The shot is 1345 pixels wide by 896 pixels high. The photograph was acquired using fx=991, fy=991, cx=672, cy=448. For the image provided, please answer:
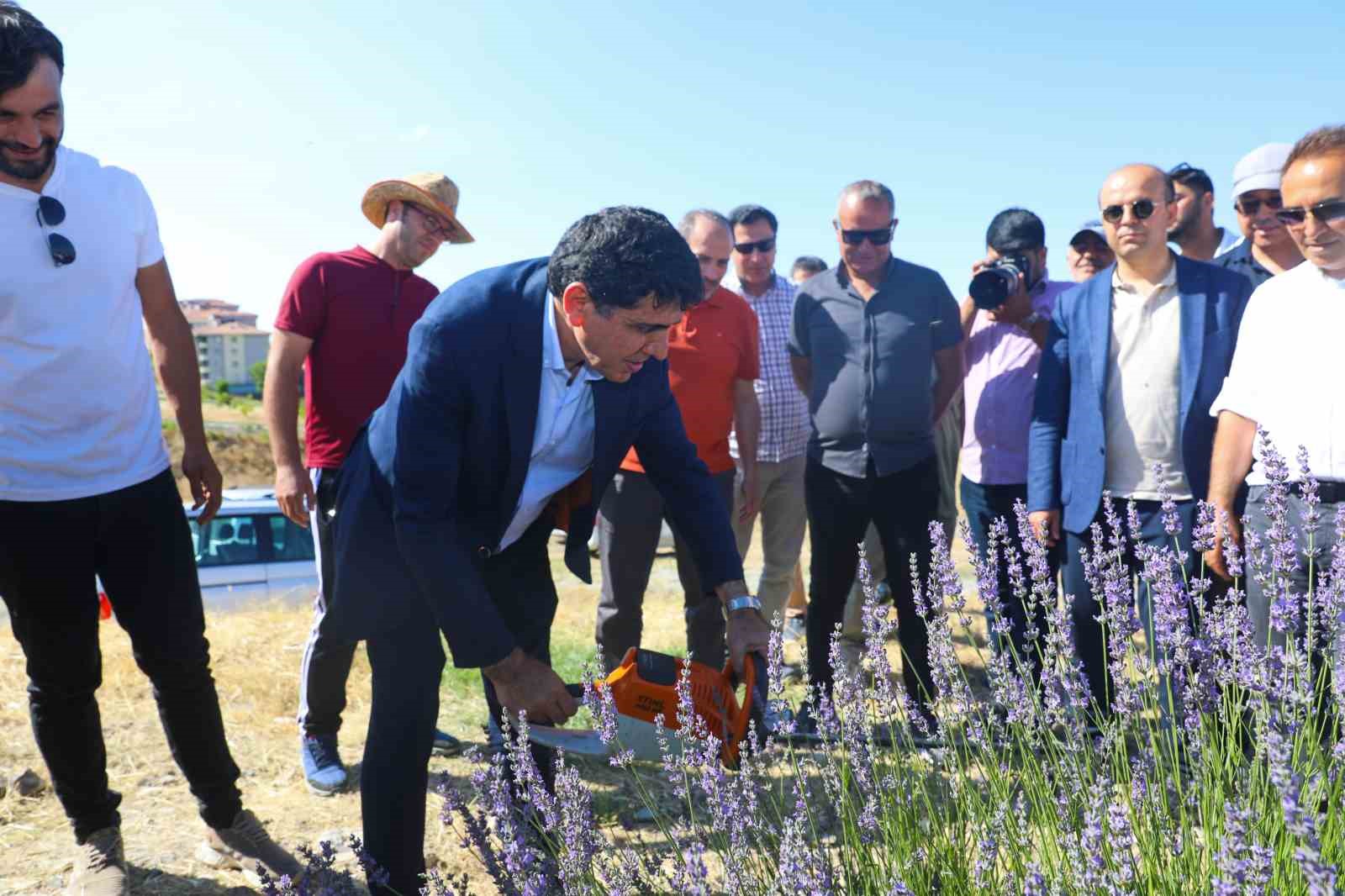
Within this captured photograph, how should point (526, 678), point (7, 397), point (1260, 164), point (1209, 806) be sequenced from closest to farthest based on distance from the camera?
point (1209, 806) → point (526, 678) → point (7, 397) → point (1260, 164)

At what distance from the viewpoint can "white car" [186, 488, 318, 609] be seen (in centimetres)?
977

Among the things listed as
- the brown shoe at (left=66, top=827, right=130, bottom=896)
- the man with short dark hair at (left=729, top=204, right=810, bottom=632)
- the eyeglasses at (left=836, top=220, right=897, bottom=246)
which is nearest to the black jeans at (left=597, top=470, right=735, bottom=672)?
the man with short dark hair at (left=729, top=204, right=810, bottom=632)

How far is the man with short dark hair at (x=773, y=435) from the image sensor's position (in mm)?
5188

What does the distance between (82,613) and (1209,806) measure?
2.67 meters

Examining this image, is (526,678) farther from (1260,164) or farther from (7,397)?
(1260,164)

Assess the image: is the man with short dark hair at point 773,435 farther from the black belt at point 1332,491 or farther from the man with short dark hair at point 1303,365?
the black belt at point 1332,491

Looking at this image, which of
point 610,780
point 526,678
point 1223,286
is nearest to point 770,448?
point 610,780

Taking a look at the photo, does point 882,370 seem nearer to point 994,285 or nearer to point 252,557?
point 994,285

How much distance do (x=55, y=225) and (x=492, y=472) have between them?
130cm

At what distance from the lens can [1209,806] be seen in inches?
66.6

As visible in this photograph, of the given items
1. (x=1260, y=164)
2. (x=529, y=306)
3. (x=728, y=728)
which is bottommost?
(x=728, y=728)

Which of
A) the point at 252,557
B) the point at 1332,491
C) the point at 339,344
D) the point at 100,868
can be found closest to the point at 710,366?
the point at 339,344

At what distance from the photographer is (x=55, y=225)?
2.53 m

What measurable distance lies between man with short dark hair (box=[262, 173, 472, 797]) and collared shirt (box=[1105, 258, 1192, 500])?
2.49m
